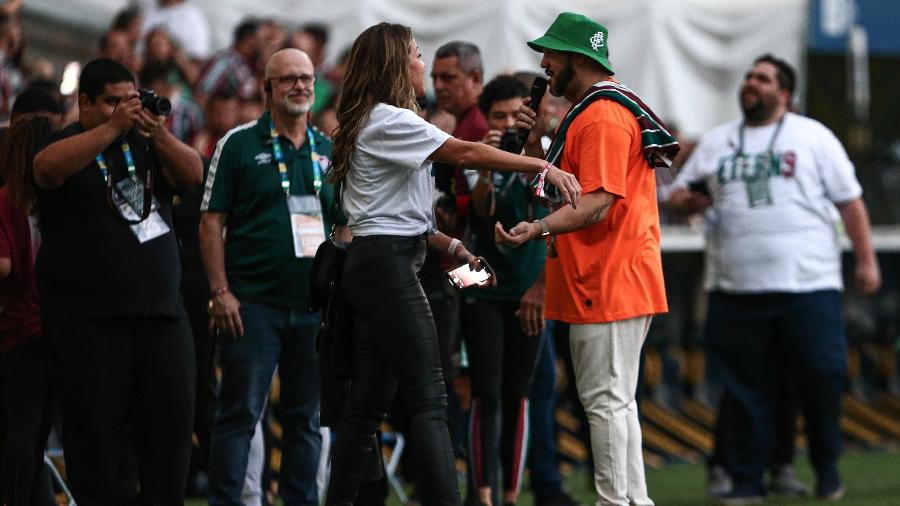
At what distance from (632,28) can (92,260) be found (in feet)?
27.6

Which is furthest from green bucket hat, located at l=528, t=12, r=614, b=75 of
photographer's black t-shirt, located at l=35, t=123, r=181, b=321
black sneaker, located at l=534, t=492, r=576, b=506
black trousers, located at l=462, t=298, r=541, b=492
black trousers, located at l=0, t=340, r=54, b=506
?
black sneaker, located at l=534, t=492, r=576, b=506

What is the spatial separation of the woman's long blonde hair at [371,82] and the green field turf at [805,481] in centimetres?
342

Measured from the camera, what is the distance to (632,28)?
48.3 ft

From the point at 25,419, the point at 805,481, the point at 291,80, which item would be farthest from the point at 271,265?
the point at 805,481

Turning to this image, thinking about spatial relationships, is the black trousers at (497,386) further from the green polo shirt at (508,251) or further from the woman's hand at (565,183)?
the woman's hand at (565,183)

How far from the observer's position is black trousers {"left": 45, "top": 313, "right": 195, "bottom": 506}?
6992 mm

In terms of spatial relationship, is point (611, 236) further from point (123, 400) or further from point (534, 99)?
point (123, 400)

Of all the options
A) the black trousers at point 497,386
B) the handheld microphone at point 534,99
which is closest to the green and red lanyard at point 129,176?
the handheld microphone at point 534,99

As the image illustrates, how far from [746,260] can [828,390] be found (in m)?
0.86

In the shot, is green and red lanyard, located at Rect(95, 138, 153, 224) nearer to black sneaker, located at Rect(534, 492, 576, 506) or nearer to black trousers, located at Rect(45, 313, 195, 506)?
black trousers, located at Rect(45, 313, 195, 506)

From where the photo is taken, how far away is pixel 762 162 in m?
9.70

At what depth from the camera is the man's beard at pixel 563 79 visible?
7.09 meters

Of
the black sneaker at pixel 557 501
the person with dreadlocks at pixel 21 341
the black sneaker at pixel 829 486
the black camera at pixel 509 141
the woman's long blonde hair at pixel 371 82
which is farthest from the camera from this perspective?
the black sneaker at pixel 829 486

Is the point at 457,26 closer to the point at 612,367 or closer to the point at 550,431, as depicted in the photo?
the point at 550,431
